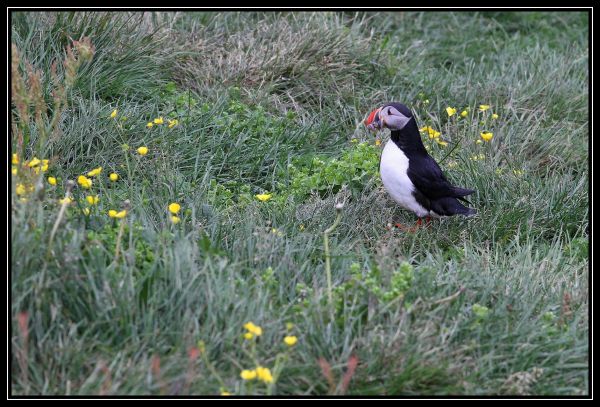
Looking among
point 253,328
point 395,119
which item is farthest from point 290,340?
point 395,119

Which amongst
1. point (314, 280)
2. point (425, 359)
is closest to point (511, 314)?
point (425, 359)

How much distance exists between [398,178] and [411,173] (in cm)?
8

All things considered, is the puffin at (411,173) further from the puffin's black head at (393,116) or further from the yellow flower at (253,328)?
the yellow flower at (253,328)

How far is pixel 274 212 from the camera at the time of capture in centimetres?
452

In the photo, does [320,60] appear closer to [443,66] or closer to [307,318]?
[443,66]

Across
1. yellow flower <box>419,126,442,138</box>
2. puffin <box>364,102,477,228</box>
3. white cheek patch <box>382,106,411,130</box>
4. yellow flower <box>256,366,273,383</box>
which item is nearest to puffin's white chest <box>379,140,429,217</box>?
puffin <box>364,102,477,228</box>

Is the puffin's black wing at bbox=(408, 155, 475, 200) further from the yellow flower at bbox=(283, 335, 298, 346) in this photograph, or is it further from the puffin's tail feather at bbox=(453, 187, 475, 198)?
the yellow flower at bbox=(283, 335, 298, 346)

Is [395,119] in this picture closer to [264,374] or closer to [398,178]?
[398,178]

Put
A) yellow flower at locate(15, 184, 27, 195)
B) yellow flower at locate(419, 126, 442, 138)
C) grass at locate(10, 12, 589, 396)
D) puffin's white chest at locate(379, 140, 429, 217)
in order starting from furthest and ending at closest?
yellow flower at locate(419, 126, 442, 138) < puffin's white chest at locate(379, 140, 429, 217) < yellow flower at locate(15, 184, 27, 195) < grass at locate(10, 12, 589, 396)

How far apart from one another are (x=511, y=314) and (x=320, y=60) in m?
3.09

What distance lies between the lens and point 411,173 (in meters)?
4.66

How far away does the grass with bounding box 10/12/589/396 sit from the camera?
3.21 m

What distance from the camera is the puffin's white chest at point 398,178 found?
4664 millimetres

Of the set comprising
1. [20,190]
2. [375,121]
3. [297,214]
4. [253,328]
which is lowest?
[297,214]
